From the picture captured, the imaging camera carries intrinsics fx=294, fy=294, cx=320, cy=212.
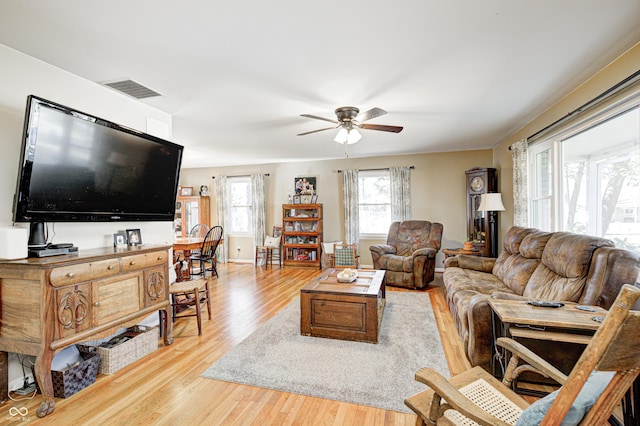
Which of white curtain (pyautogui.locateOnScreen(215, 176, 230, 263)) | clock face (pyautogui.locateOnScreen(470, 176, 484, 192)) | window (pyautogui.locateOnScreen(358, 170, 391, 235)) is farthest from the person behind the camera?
white curtain (pyautogui.locateOnScreen(215, 176, 230, 263))

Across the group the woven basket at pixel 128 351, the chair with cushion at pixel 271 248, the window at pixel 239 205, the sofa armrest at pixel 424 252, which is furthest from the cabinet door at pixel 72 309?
the window at pixel 239 205

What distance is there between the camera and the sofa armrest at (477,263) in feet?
12.7

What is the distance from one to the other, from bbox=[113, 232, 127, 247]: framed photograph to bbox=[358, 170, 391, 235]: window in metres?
4.64

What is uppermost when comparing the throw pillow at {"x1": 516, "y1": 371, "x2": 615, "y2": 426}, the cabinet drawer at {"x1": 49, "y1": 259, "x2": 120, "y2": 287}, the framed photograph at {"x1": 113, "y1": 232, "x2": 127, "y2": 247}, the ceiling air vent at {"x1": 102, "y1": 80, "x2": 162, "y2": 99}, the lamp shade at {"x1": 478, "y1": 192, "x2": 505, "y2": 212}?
the ceiling air vent at {"x1": 102, "y1": 80, "x2": 162, "y2": 99}

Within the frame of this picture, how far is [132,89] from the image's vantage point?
2803mm

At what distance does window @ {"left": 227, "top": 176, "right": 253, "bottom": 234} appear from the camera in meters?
7.39

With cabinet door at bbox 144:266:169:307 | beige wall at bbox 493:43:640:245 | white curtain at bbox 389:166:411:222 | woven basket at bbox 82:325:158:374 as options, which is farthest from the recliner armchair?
woven basket at bbox 82:325:158:374

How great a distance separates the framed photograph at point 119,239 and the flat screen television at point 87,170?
0.72 feet

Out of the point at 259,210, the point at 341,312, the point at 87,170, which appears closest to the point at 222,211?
the point at 259,210

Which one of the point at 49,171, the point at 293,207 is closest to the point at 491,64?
the point at 49,171

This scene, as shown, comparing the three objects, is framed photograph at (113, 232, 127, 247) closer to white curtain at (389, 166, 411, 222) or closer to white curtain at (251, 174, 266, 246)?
white curtain at (251, 174, 266, 246)

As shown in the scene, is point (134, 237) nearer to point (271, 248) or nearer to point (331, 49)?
point (331, 49)

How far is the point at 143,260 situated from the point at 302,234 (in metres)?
4.29

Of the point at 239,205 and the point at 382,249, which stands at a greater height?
the point at 239,205
